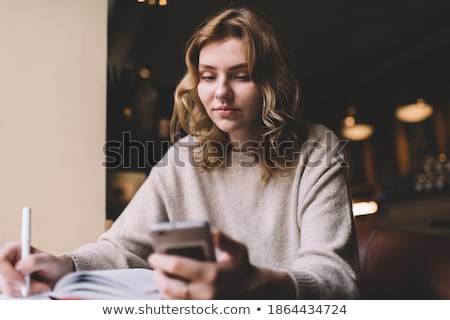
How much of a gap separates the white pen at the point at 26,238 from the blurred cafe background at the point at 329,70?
0.55m

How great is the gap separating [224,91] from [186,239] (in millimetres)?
606

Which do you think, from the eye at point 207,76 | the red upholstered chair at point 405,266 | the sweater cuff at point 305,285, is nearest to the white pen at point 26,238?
the sweater cuff at point 305,285

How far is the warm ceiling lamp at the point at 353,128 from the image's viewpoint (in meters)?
1.55

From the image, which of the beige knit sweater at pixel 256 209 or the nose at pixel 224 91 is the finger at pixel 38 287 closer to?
the beige knit sweater at pixel 256 209

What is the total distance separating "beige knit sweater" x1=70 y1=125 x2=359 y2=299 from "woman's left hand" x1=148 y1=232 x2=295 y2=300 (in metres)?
0.22

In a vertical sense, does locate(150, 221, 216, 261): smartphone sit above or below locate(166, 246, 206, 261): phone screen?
above

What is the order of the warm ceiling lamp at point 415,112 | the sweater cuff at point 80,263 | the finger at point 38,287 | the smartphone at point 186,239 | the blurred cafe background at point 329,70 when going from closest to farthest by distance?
the smartphone at point 186,239
the finger at point 38,287
the sweater cuff at point 80,263
the blurred cafe background at point 329,70
the warm ceiling lamp at point 415,112

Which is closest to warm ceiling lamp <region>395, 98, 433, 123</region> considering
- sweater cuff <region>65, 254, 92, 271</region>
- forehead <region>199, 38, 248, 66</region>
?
forehead <region>199, 38, 248, 66</region>

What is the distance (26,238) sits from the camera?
2.64 feet

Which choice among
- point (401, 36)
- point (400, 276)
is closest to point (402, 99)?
point (401, 36)

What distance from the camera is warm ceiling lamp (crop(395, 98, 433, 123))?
190 centimetres

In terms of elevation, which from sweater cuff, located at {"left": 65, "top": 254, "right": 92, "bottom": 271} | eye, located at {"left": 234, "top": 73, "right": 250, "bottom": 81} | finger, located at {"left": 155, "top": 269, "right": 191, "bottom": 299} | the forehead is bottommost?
sweater cuff, located at {"left": 65, "top": 254, "right": 92, "bottom": 271}

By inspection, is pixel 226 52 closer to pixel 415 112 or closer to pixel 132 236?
pixel 132 236

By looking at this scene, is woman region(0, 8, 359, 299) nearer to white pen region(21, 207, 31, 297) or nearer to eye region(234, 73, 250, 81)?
eye region(234, 73, 250, 81)
